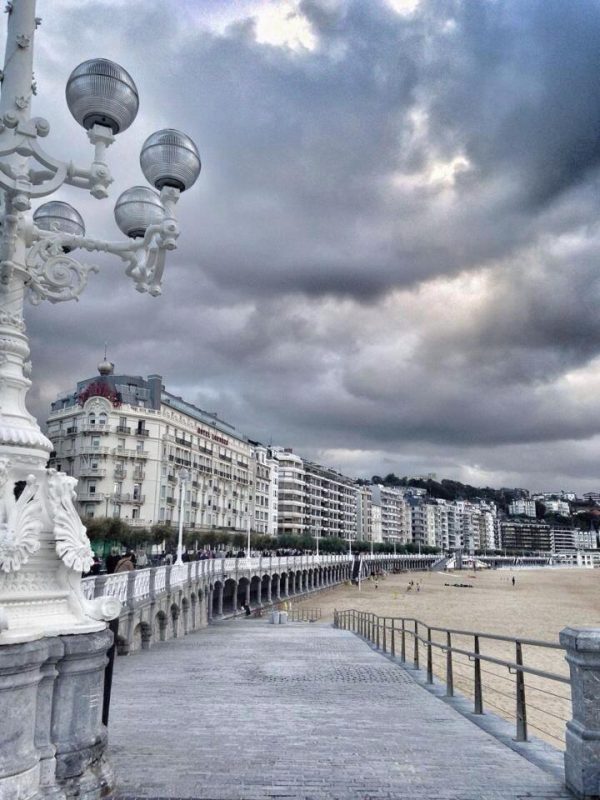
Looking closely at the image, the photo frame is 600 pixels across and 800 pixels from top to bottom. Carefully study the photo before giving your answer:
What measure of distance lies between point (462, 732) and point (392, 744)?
1048 millimetres

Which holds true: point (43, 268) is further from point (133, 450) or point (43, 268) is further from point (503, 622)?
point (133, 450)

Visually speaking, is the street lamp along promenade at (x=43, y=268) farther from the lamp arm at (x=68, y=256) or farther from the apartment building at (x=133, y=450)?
the apartment building at (x=133, y=450)

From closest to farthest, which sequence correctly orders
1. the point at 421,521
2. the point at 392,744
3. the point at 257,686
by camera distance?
1. the point at 392,744
2. the point at 257,686
3. the point at 421,521

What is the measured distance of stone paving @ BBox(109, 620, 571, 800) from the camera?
14.4 ft

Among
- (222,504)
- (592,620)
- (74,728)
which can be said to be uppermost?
(222,504)

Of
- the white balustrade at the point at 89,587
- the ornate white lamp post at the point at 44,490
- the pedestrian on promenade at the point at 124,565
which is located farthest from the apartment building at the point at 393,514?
the ornate white lamp post at the point at 44,490

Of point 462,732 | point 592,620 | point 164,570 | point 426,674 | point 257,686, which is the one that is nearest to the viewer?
point 462,732

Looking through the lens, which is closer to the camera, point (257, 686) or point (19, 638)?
point (19, 638)

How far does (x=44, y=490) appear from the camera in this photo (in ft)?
13.8

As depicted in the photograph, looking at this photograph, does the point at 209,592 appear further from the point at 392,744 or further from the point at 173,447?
the point at 173,447

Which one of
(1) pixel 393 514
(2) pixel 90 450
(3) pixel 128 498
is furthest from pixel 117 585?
(1) pixel 393 514

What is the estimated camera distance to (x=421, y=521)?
611 feet

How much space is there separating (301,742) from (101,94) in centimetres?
565

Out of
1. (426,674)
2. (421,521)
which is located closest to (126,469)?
(426,674)
